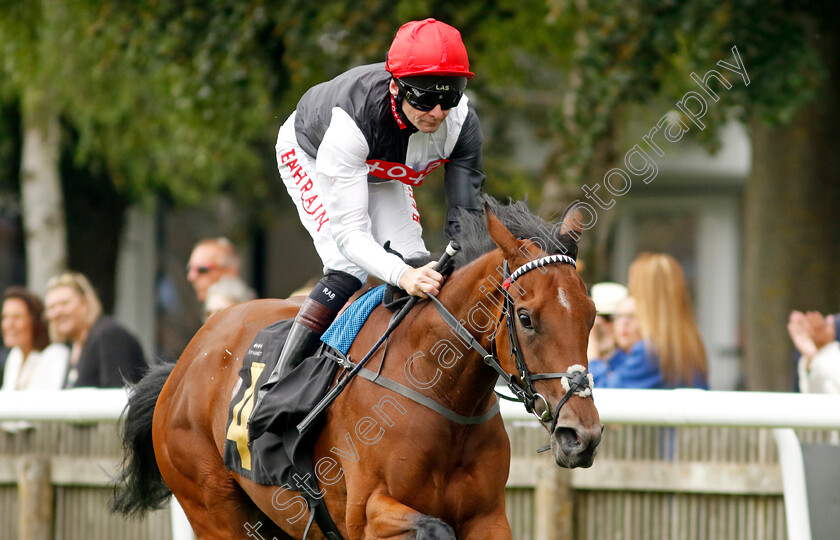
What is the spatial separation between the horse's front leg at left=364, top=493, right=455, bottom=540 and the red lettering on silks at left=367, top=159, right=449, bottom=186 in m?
1.25

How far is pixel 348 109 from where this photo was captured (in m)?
3.77

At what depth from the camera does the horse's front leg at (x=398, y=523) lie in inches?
128

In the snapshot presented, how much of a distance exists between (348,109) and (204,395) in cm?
156

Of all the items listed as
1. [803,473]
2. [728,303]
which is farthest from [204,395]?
[728,303]

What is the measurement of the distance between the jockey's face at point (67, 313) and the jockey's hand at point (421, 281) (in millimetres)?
3854

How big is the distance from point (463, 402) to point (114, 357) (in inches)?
133

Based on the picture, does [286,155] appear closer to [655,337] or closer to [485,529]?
[485,529]

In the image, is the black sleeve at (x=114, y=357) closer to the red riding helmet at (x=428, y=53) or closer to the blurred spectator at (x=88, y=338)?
the blurred spectator at (x=88, y=338)

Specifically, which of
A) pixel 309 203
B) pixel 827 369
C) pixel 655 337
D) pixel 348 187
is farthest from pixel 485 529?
pixel 827 369

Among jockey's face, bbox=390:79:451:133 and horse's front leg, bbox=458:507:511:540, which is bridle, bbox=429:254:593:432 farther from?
jockey's face, bbox=390:79:451:133

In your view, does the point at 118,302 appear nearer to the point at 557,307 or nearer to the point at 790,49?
the point at 790,49

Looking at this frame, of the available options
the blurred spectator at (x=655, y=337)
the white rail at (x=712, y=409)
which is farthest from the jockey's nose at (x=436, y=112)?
the blurred spectator at (x=655, y=337)

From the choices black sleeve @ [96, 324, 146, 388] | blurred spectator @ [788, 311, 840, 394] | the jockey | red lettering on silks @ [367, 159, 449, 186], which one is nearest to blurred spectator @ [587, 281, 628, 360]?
blurred spectator @ [788, 311, 840, 394]

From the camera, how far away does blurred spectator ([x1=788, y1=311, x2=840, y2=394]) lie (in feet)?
17.3
